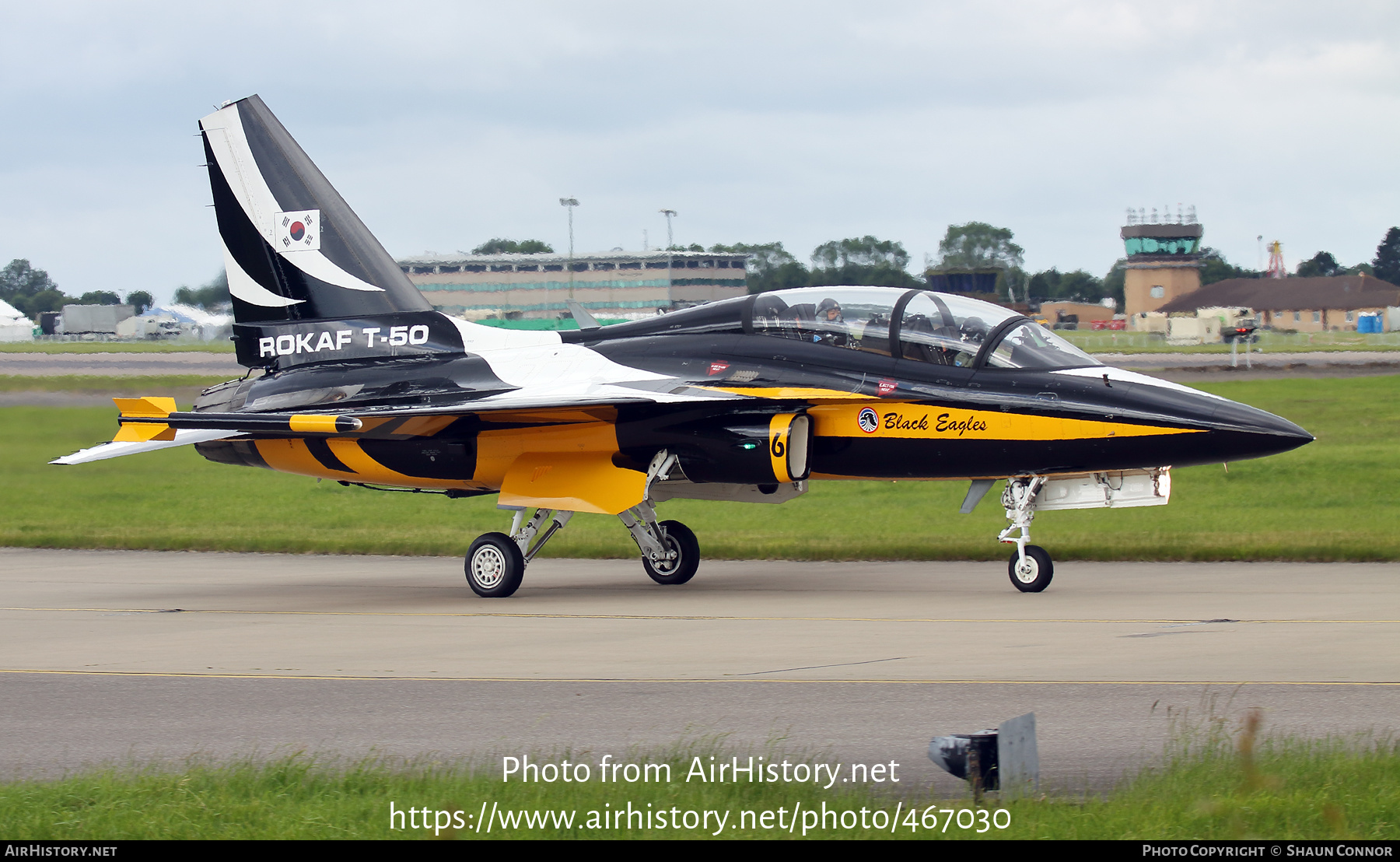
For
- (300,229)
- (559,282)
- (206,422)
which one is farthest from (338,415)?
(559,282)

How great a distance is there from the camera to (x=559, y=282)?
310 feet

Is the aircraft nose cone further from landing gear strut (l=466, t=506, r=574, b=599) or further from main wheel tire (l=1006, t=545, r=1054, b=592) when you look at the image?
landing gear strut (l=466, t=506, r=574, b=599)

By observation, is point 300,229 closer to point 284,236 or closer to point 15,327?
point 284,236

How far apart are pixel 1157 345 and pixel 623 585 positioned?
58.5 m

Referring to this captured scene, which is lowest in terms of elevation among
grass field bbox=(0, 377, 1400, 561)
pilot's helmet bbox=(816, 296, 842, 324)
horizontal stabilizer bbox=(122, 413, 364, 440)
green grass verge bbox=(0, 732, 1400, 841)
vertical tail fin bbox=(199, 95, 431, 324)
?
grass field bbox=(0, 377, 1400, 561)

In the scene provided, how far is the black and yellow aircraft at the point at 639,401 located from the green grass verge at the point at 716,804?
6626mm

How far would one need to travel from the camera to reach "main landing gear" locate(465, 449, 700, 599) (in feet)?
48.7

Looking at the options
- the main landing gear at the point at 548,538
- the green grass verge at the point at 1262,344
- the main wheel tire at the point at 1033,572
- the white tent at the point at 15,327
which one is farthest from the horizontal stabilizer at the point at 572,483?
the white tent at the point at 15,327

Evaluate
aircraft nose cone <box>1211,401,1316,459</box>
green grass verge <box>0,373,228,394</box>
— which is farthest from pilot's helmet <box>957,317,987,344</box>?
green grass verge <box>0,373,228,394</box>

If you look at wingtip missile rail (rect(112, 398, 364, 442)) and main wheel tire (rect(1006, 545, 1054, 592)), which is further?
wingtip missile rail (rect(112, 398, 364, 442))

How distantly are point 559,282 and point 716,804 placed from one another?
89600 mm

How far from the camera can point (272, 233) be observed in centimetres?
1744

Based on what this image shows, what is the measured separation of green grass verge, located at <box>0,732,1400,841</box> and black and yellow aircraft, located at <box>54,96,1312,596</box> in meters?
6.63

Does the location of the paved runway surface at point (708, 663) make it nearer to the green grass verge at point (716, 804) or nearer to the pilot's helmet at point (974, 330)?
the green grass verge at point (716, 804)
